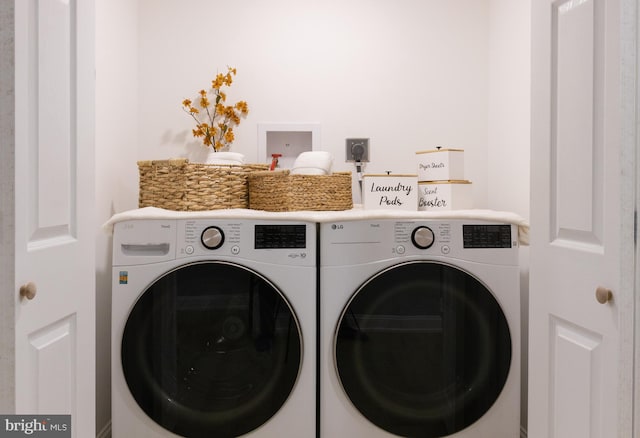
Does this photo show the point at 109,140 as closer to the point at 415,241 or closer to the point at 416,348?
the point at 415,241

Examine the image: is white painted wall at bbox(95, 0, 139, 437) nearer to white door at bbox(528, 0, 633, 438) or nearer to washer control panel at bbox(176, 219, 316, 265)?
washer control panel at bbox(176, 219, 316, 265)

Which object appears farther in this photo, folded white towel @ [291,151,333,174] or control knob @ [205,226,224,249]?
folded white towel @ [291,151,333,174]

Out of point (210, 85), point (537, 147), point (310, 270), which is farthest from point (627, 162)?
point (210, 85)

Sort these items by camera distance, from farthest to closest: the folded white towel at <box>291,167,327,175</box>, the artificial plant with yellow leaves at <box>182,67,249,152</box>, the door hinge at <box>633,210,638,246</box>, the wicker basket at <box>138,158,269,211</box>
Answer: the artificial plant with yellow leaves at <box>182,67,249,152</box>, the folded white towel at <box>291,167,327,175</box>, the wicker basket at <box>138,158,269,211</box>, the door hinge at <box>633,210,638,246</box>

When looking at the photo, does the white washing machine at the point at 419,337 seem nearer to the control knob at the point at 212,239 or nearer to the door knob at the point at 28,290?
the control knob at the point at 212,239

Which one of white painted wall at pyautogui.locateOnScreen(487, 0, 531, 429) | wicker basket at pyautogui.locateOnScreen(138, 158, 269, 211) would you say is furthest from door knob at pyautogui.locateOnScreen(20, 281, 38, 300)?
white painted wall at pyautogui.locateOnScreen(487, 0, 531, 429)

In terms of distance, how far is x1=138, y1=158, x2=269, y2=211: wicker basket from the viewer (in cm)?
170

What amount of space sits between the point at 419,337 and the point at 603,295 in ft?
2.43

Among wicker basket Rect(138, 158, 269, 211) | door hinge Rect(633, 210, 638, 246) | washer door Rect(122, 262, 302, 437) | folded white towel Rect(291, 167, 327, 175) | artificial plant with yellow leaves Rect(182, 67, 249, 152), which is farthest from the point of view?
artificial plant with yellow leaves Rect(182, 67, 249, 152)

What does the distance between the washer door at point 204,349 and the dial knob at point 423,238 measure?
1.83 ft

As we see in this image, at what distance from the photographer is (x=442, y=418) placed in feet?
5.16

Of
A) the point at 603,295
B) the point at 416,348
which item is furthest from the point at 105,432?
the point at 603,295

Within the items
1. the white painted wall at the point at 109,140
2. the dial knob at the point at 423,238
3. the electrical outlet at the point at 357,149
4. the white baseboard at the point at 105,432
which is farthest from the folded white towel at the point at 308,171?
the white baseboard at the point at 105,432

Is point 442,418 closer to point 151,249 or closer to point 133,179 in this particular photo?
point 151,249
